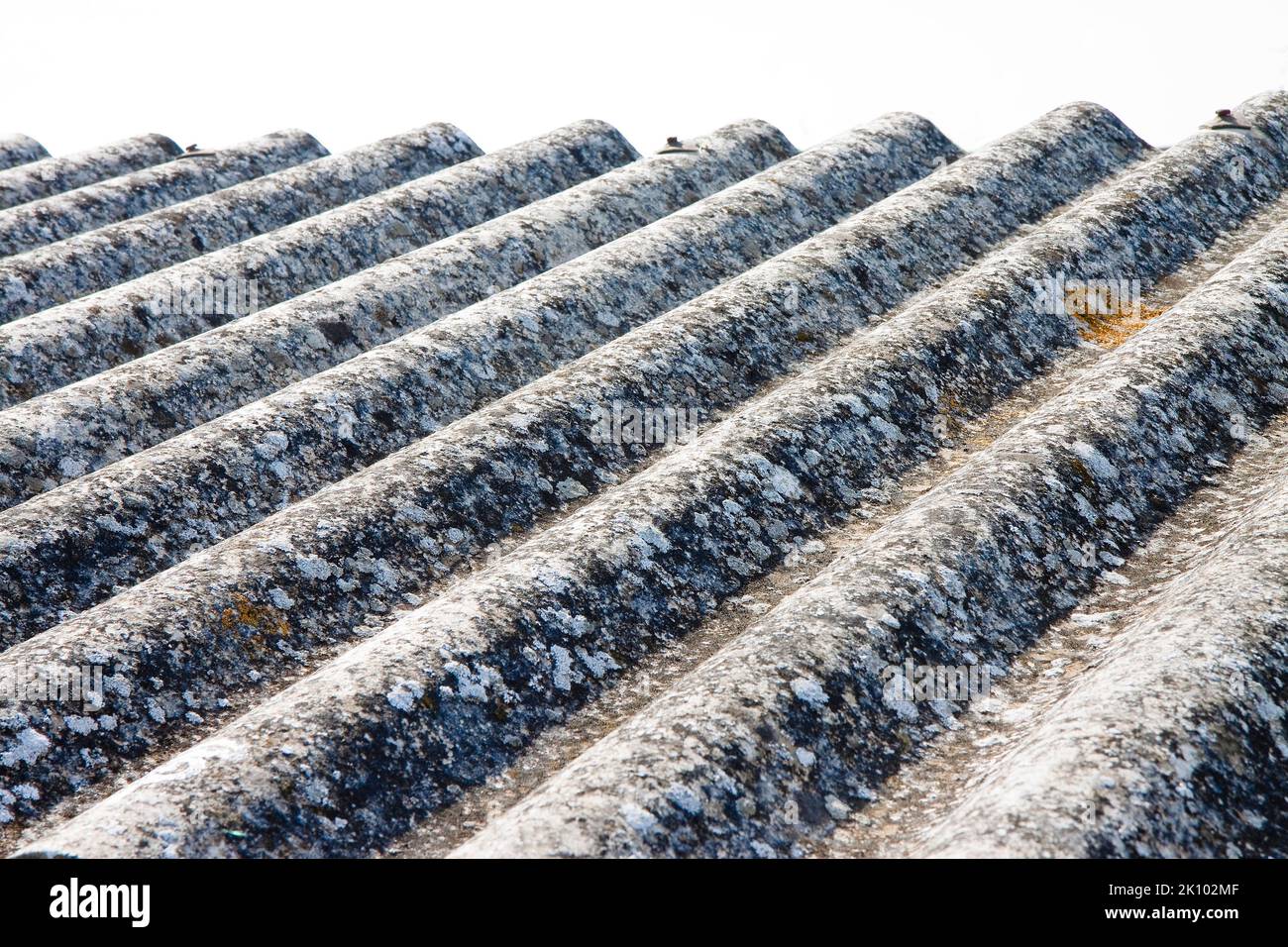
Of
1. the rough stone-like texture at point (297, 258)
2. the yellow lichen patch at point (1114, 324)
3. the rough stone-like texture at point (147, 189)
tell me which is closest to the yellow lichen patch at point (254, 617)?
the rough stone-like texture at point (297, 258)

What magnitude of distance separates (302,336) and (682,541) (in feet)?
11.7

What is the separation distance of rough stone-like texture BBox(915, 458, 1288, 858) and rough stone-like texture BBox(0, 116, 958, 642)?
12.0 feet

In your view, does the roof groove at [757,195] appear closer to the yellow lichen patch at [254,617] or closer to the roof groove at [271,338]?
the roof groove at [271,338]

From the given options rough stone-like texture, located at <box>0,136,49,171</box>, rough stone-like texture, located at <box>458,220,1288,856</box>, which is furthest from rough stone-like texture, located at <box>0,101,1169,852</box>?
rough stone-like texture, located at <box>0,136,49,171</box>

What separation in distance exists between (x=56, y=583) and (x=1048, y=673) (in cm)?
404

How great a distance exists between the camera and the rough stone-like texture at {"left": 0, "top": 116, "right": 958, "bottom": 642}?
192 inches

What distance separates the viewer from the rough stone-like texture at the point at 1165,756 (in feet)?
9.15

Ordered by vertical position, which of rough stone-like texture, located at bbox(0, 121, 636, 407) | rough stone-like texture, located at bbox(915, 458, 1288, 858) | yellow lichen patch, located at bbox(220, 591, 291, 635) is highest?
rough stone-like texture, located at bbox(0, 121, 636, 407)

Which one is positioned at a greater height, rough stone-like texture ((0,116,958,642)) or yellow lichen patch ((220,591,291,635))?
rough stone-like texture ((0,116,958,642))

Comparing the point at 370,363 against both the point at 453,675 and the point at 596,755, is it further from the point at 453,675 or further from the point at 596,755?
the point at 596,755

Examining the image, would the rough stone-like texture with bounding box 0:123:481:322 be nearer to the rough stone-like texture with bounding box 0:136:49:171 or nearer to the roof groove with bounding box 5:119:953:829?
the roof groove with bounding box 5:119:953:829
